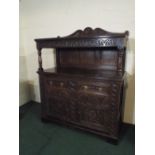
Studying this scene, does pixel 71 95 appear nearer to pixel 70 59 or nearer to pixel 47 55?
pixel 70 59

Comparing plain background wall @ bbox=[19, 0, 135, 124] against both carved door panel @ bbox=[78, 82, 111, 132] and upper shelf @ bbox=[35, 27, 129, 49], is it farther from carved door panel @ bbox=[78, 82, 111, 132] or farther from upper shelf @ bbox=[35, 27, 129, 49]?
carved door panel @ bbox=[78, 82, 111, 132]

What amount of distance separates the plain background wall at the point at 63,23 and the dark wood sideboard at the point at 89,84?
0.70 feet

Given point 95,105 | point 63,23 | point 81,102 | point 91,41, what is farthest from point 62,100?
point 63,23

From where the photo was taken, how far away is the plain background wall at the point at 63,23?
2.03m

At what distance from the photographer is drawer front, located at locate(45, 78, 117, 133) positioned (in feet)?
6.08

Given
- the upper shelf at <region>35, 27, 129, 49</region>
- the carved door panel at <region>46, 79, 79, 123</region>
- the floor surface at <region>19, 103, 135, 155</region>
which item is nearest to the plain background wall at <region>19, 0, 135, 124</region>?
the upper shelf at <region>35, 27, 129, 49</region>

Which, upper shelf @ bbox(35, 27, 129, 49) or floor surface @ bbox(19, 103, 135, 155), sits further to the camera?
floor surface @ bbox(19, 103, 135, 155)

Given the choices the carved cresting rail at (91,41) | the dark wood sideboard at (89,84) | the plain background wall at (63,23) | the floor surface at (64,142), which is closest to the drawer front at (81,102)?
the dark wood sideboard at (89,84)

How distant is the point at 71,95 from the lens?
207 cm

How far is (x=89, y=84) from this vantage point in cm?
189

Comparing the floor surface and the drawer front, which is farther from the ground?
the drawer front
